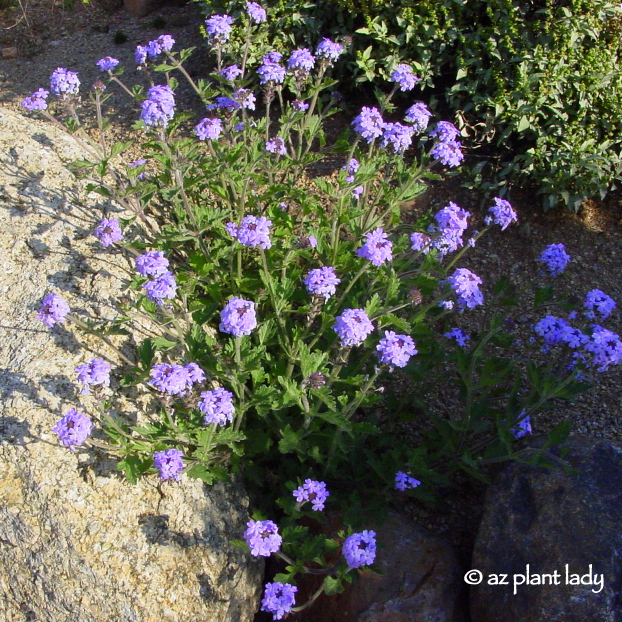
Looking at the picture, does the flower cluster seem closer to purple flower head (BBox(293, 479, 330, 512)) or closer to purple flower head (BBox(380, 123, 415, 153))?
purple flower head (BBox(293, 479, 330, 512))

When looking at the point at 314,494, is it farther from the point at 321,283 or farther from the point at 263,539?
the point at 321,283

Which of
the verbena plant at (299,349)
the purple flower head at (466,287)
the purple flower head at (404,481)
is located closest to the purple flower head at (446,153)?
the verbena plant at (299,349)

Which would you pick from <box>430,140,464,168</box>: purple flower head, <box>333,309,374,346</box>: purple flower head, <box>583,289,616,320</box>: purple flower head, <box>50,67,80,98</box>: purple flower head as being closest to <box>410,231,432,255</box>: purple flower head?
<box>430,140,464,168</box>: purple flower head

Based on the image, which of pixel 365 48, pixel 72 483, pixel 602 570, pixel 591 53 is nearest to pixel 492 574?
pixel 602 570

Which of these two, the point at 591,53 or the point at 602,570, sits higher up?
the point at 591,53

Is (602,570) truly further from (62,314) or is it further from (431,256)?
(62,314)

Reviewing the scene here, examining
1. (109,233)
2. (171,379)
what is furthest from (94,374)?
(109,233)

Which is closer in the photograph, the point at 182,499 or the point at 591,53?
the point at 182,499

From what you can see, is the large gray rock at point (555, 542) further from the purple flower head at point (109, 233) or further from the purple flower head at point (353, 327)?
the purple flower head at point (109, 233)
